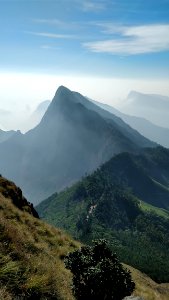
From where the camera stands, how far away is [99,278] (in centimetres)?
2061

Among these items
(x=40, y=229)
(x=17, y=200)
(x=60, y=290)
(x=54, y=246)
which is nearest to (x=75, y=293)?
(x=60, y=290)

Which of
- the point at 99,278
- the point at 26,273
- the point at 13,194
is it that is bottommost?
the point at 99,278

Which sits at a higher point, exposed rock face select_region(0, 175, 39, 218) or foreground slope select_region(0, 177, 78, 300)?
exposed rock face select_region(0, 175, 39, 218)

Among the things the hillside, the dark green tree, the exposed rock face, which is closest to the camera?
the hillside

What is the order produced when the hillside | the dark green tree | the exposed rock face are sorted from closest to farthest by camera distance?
the hillside → the dark green tree → the exposed rock face

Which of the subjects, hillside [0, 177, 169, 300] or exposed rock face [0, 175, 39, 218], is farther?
exposed rock face [0, 175, 39, 218]

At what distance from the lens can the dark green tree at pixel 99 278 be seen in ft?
67.7

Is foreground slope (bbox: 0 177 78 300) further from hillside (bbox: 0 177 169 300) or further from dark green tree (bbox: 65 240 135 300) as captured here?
dark green tree (bbox: 65 240 135 300)

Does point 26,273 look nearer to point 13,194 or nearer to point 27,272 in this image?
point 27,272

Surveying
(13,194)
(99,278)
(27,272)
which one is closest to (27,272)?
(27,272)

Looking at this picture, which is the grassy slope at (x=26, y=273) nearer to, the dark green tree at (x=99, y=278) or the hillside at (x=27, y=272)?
the hillside at (x=27, y=272)

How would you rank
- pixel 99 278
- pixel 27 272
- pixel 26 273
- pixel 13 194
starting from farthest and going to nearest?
1. pixel 13 194
2. pixel 99 278
3. pixel 27 272
4. pixel 26 273

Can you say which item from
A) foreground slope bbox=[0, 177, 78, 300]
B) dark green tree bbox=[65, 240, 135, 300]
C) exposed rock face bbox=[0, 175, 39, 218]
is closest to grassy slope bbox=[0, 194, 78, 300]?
foreground slope bbox=[0, 177, 78, 300]

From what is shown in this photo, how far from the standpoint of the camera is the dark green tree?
67.7 ft
